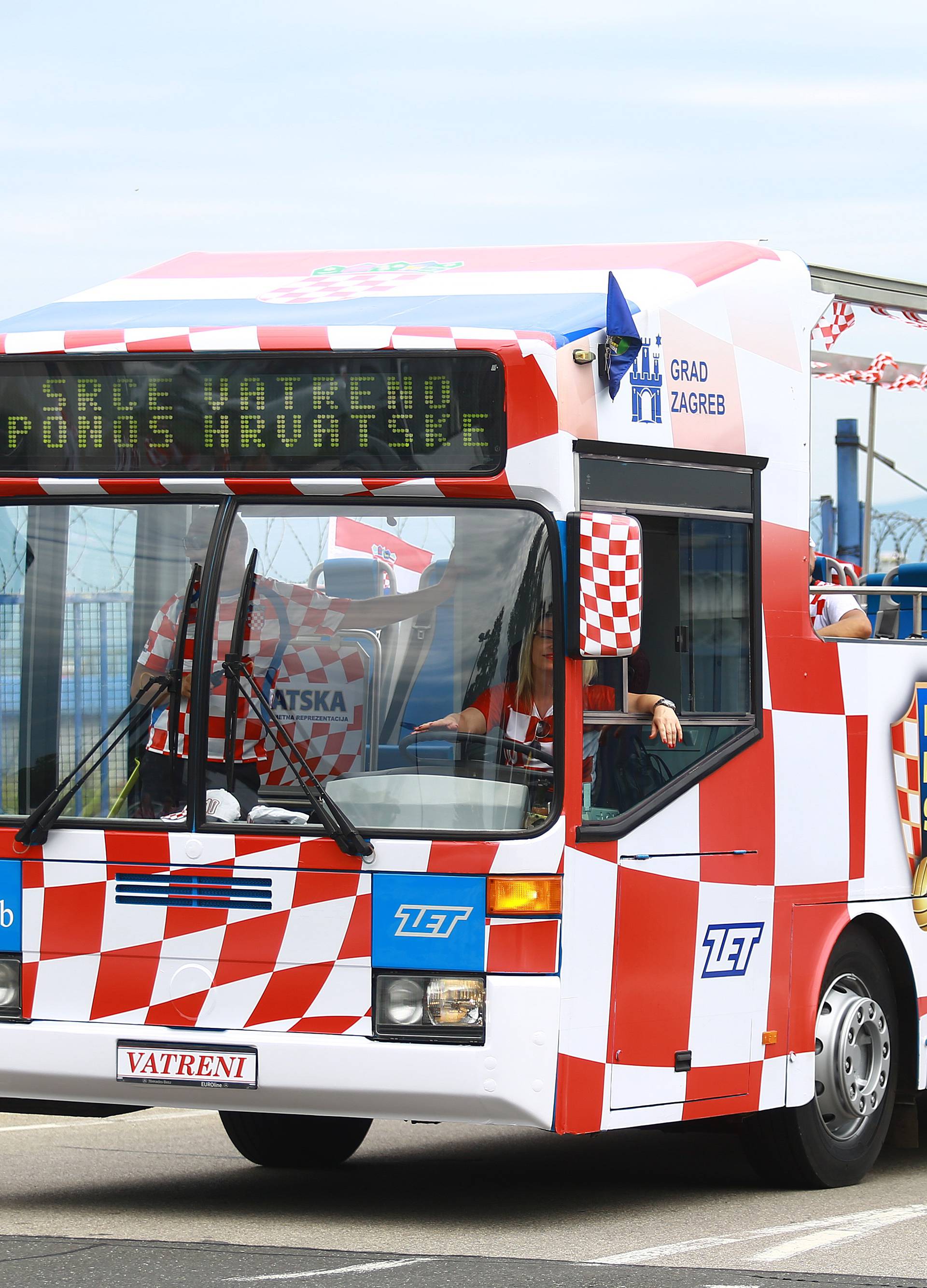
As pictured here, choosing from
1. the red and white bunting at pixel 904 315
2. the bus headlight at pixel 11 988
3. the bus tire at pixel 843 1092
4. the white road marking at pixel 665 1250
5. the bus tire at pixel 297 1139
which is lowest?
the bus tire at pixel 297 1139

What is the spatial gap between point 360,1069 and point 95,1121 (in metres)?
5.02

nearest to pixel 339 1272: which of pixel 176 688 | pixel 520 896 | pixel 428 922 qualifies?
pixel 428 922

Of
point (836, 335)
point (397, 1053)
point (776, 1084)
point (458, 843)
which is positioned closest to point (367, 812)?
point (458, 843)

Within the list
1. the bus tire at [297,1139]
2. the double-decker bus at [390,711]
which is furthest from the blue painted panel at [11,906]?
the bus tire at [297,1139]

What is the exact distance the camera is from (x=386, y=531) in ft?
24.0

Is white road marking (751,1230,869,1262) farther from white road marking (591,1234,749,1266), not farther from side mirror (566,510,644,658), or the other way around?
side mirror (566,510,644,658)

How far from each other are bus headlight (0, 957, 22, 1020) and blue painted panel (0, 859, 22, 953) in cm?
4

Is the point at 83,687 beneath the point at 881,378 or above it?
beneath

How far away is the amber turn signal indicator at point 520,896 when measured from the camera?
23.3 ft

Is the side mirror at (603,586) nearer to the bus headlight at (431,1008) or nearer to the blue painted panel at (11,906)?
the bus headlight at (431,1008)

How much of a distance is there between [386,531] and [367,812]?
2.97 feet

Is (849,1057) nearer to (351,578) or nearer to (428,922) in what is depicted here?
(428,922)

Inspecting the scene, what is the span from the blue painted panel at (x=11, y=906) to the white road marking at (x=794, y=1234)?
7.18 ft

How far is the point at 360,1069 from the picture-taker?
7148 millimetres
